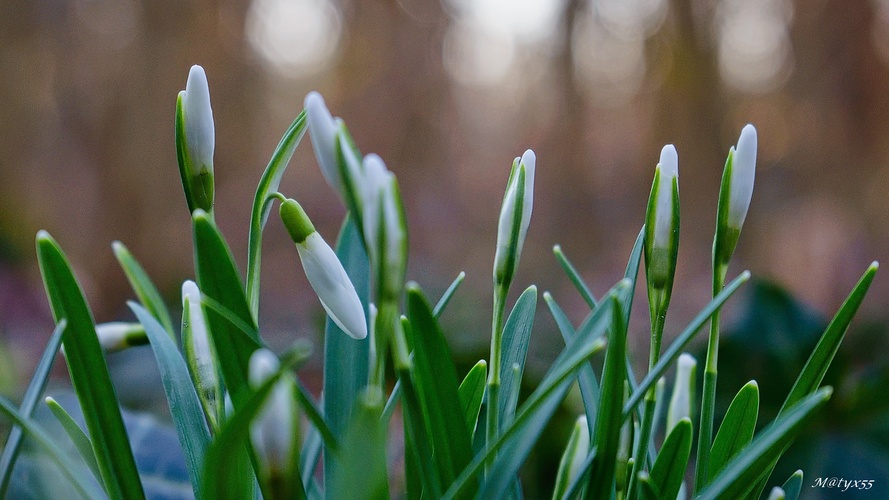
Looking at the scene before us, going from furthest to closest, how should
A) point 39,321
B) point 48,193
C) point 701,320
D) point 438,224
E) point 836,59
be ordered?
point 438,224 → point 836,59 → point 48,193 → point 39,321 → point 701,320

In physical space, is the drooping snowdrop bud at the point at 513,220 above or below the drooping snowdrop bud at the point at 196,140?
below

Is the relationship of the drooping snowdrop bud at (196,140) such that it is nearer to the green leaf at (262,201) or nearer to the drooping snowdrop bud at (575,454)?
the green leaf at (262,201)

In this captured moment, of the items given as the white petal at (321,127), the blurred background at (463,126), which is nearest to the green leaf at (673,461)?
the white petal at (321,127)

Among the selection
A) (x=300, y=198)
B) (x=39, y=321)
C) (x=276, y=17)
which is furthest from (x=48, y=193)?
(x=276, y=17)

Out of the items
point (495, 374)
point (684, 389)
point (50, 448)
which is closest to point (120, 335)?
point (50, 448)

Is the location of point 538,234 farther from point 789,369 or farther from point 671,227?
point 671,227

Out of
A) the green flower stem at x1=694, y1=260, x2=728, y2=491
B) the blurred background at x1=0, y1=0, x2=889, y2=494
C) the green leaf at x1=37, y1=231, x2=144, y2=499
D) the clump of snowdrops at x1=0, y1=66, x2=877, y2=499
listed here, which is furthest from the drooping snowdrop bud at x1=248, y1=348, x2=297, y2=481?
the blurred background at x1=0, y1=0, x2=889, y2=494

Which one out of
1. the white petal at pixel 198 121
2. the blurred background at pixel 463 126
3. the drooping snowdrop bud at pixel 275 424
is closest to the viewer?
the drooping snowdrop bud at pixel 275 424
